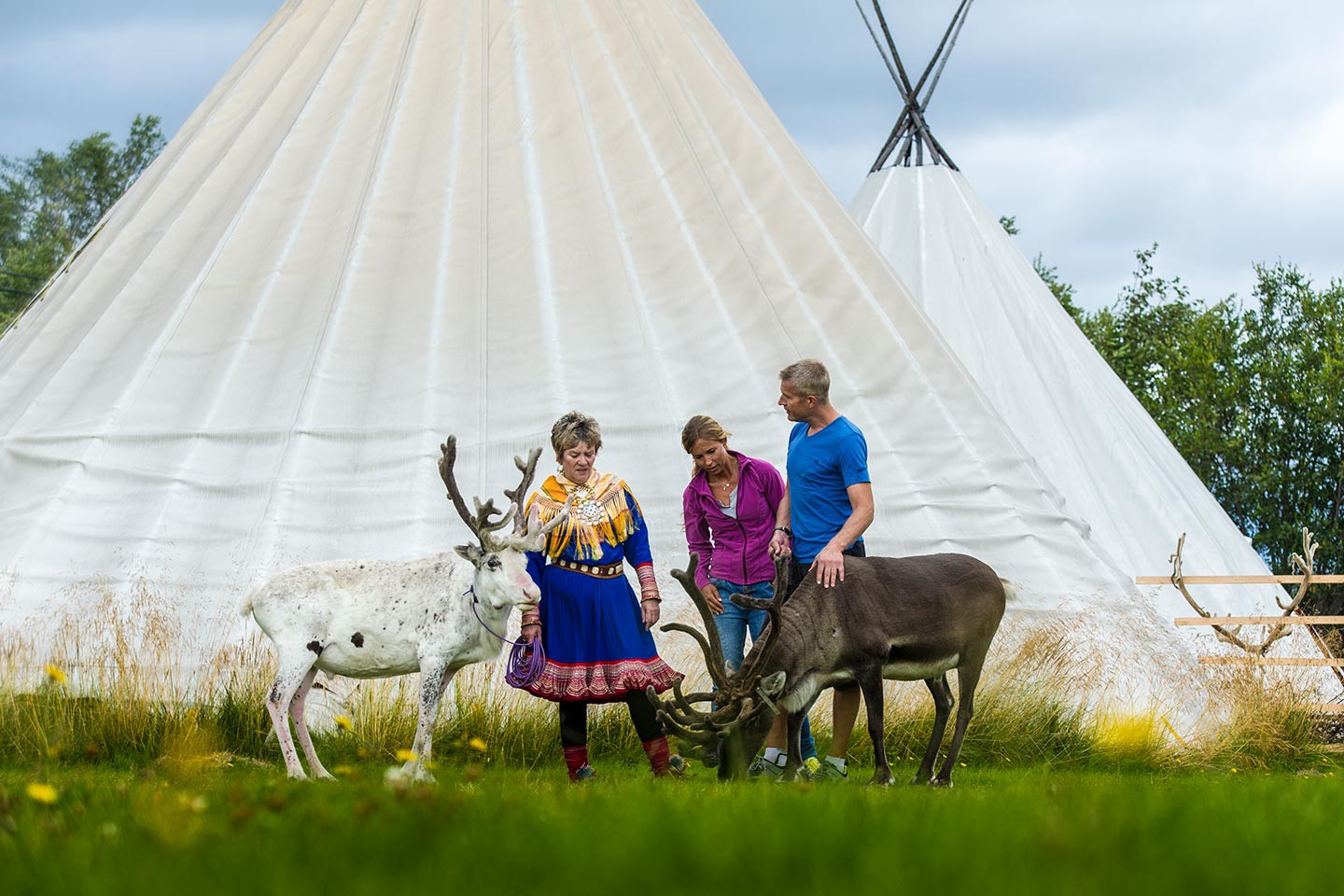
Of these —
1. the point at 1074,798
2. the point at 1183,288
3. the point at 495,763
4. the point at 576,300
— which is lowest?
the point at 495,763

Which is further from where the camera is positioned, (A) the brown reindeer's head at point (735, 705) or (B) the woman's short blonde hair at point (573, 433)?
(B) the woman's short blonde hair at point (573, 433)

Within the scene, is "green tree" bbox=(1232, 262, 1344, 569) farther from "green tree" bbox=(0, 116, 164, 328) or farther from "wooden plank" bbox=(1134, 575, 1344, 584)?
"green tree" bbox=(0, 116, 164, 328)

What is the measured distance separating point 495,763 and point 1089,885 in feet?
12.3

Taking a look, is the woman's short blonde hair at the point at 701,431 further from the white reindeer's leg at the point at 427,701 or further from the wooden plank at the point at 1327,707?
the wooden plank at the point at 1327,707

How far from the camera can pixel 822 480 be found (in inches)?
172

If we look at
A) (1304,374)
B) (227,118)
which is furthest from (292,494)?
(1304,374)

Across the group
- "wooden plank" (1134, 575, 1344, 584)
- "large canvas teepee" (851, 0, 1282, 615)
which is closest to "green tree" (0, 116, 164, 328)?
"large canvas teepee" (851, 0, 1282, 615)

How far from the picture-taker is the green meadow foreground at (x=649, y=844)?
1654 mm

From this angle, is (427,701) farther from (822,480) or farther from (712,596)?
(822,480)

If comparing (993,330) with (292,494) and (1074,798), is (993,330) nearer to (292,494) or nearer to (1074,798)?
(292,494)

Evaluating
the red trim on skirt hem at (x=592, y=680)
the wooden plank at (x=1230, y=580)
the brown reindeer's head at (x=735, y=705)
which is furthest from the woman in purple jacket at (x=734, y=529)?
the wooden plank at (x=1230, y=580)

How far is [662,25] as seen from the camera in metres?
9.01

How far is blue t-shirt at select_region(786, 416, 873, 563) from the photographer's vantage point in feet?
14.1

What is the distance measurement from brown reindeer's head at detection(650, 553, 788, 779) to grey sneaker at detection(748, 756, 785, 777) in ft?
0.23
